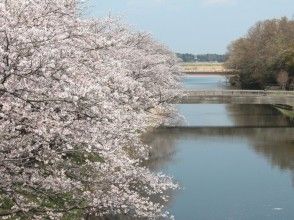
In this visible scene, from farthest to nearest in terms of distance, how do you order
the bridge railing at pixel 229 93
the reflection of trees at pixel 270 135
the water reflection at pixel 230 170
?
the bridge railing at pixel 229 93, the reflection of trees at pixel 270 135, the water reflection at pixel 230 170

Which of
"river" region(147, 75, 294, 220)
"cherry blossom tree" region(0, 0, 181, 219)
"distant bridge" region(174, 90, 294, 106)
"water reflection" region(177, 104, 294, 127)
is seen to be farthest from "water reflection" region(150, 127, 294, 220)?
"cherry blossom tree" region(0, 0, 181, 219)

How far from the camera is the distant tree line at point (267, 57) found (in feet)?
269

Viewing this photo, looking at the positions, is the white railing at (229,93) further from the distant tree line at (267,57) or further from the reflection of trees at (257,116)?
the distant tree line at (267,57)

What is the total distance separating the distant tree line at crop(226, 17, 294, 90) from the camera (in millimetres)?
82125

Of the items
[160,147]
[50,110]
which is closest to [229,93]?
[160,147]

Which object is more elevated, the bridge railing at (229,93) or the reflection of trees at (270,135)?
the bridge railing at (229,93)

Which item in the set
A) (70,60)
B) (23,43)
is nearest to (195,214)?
(70,60)

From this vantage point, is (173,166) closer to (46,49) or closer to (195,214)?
(195,214)

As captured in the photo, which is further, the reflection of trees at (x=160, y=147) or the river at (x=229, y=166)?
the reflection of trees at (x=160, y=147)

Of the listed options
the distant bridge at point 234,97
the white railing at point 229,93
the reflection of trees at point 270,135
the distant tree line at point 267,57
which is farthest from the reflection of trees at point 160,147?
the distant tree line at point 267,57

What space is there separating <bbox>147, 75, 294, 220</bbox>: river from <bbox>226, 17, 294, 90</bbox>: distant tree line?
23596mm

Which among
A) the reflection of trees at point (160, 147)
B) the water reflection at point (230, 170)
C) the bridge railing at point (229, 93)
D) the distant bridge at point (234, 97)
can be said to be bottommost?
the water reflection at point (230, 170)

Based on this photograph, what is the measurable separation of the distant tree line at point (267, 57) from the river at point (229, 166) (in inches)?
929

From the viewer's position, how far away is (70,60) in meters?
10.6
